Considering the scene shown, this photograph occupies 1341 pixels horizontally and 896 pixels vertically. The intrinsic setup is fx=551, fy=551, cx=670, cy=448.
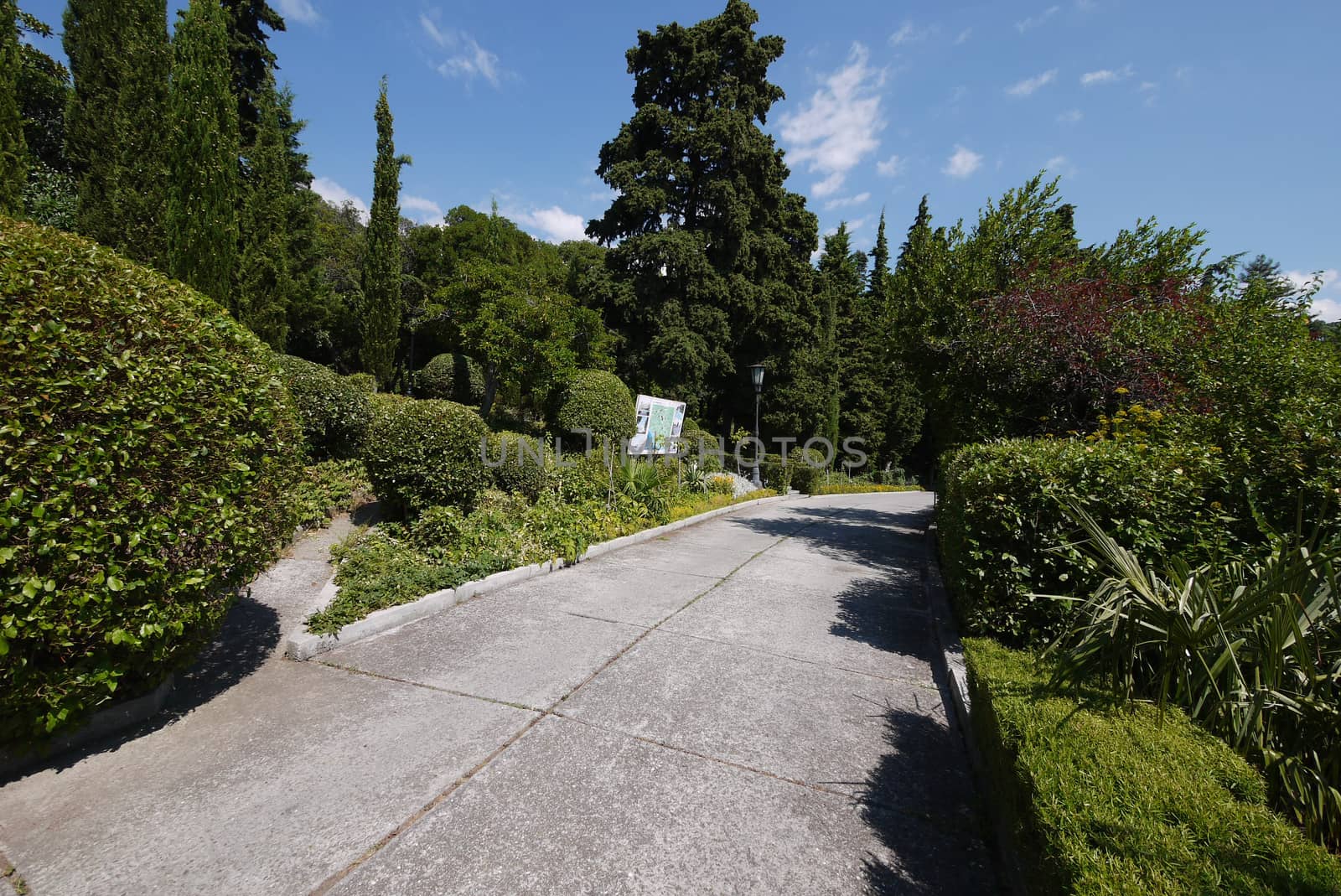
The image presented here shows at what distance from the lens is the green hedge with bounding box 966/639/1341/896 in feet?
5.31

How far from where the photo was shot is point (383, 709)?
3363 mm

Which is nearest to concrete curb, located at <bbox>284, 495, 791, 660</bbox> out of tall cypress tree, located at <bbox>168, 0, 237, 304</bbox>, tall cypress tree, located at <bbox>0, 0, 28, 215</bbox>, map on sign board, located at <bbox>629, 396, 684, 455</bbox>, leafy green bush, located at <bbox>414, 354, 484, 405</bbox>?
map on sign board, located at <bbox>629, 396, 684, 455</bbox>

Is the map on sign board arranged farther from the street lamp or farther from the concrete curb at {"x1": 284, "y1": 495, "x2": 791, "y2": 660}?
the street lamp

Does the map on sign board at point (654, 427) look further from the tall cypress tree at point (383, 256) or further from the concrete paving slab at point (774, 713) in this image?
the tall cypress tree at point (383, 256)

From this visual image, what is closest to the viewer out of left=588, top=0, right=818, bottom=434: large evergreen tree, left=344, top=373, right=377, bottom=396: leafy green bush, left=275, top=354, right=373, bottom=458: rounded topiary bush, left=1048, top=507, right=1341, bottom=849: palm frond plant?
left=1048, top=507, right=1341, bottom=849: palm frond plant

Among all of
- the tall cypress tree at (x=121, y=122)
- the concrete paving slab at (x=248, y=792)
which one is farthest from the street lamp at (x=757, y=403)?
the concrete paving slab at (x=248, y=792)

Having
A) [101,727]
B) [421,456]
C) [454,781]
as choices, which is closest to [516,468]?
[421,456]

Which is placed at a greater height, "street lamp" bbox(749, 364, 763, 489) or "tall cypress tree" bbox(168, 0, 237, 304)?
"tall cypress tree" bbox(168, 0, 237, 304)

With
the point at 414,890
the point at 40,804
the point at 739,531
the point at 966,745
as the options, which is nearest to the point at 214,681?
the point at 40,804

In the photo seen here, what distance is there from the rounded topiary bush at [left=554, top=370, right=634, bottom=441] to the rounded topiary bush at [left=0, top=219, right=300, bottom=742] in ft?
31.1

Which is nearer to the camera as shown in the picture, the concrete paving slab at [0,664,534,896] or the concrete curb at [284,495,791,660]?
the concrete paving slab at [0,664,534,896]

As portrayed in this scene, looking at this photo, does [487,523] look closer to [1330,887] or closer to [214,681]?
[214,681]

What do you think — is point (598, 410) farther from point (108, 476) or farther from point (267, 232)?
point (267, 232)

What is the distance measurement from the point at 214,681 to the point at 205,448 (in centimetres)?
177
